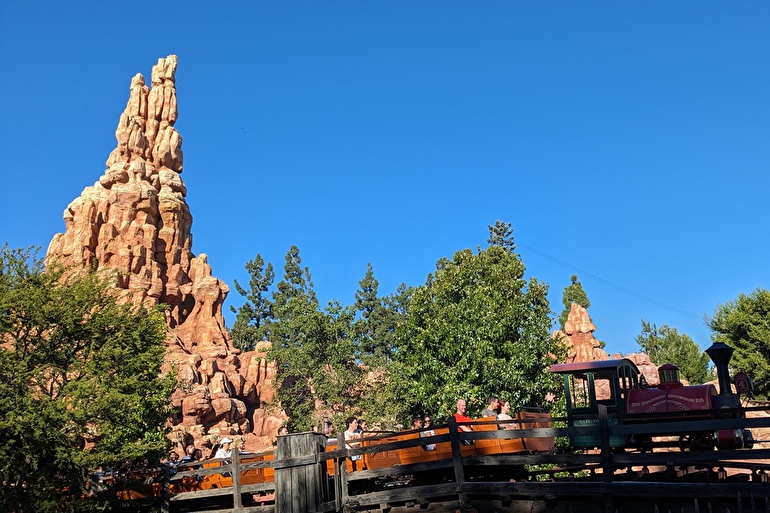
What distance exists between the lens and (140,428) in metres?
17.0

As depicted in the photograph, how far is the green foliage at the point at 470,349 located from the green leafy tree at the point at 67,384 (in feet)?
48.8

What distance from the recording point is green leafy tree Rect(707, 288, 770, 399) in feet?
174

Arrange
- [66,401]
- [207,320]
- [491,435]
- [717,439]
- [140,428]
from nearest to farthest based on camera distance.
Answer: [491,435] < [66,401] < [140,428] < [717,439] < [207,320]

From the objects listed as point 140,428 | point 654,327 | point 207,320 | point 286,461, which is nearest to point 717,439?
point 286,461

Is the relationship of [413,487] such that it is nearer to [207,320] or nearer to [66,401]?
[66,401]

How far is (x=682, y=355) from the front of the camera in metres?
67.4

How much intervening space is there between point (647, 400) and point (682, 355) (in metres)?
52.4

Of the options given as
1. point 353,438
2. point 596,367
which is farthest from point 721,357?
point 353,438

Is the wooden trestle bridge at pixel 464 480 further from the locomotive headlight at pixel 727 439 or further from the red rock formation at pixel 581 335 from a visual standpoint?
the red rock formation at pixel 581 335

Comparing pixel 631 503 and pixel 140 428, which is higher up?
pixel 140 428

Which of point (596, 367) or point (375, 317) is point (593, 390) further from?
point (375, 317)

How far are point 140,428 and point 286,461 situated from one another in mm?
6916

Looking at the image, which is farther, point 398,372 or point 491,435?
point 398,372

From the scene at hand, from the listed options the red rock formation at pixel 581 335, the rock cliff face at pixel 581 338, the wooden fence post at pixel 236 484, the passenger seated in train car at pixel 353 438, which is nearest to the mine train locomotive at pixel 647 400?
the passenger seated in train car at pixel 353 438
